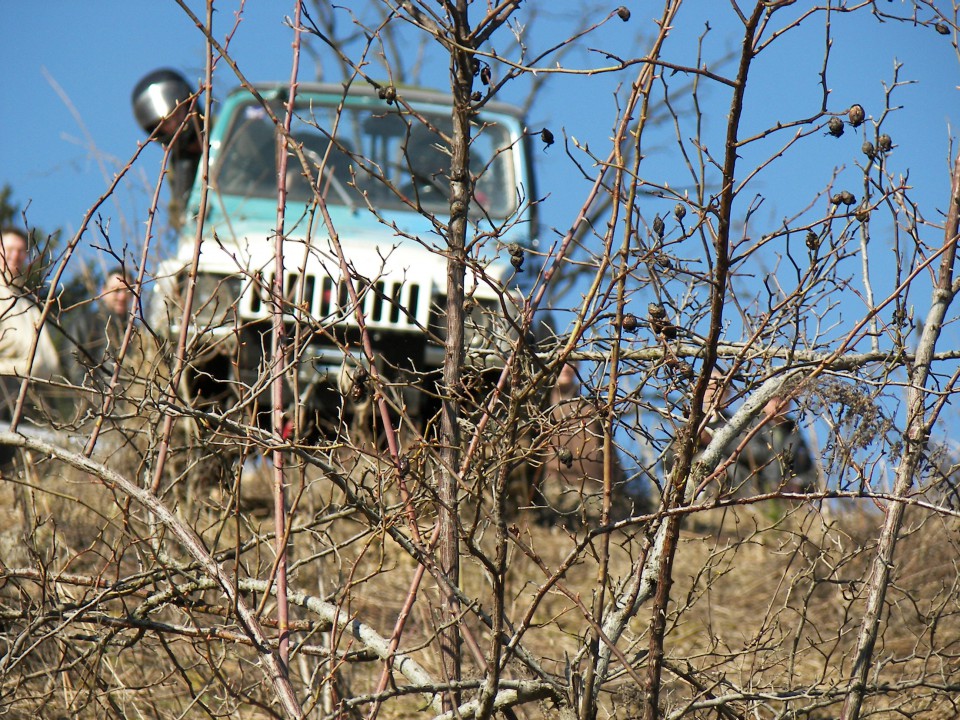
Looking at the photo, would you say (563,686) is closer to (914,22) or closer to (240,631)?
→ (240,631)

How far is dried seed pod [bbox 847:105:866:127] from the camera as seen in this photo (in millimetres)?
2168

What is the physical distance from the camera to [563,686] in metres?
2.60

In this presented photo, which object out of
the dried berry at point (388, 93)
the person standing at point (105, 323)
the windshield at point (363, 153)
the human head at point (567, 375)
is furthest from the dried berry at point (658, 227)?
the windshield at point (363, 153)

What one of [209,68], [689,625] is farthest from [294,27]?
[689,625]

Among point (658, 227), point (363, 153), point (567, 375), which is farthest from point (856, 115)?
point (363, 153)

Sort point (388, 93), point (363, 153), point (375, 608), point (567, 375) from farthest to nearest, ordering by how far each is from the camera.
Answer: point (363, 153) < point (375, 608) < point (567, 375) < point (388, 93)

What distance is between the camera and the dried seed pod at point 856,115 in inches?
85.4

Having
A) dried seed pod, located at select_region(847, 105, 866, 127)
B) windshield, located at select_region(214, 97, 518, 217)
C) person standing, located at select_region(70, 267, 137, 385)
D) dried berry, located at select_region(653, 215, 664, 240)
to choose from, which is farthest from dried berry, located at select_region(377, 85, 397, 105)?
windshield, located at select_region(214, 97, 518, 217)

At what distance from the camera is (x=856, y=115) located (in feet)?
7.14

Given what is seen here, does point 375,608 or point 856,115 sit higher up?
point 856,115

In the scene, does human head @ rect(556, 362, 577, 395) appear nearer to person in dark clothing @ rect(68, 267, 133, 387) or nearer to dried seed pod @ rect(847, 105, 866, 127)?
dried seed pod @ rect(847, 105, 866, 127)

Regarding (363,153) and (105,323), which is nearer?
(105,323)

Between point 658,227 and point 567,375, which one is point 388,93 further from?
point 567,375

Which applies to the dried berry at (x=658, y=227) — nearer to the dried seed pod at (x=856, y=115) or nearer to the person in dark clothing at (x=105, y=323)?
the dried seed pod at (x=856, y=115)
